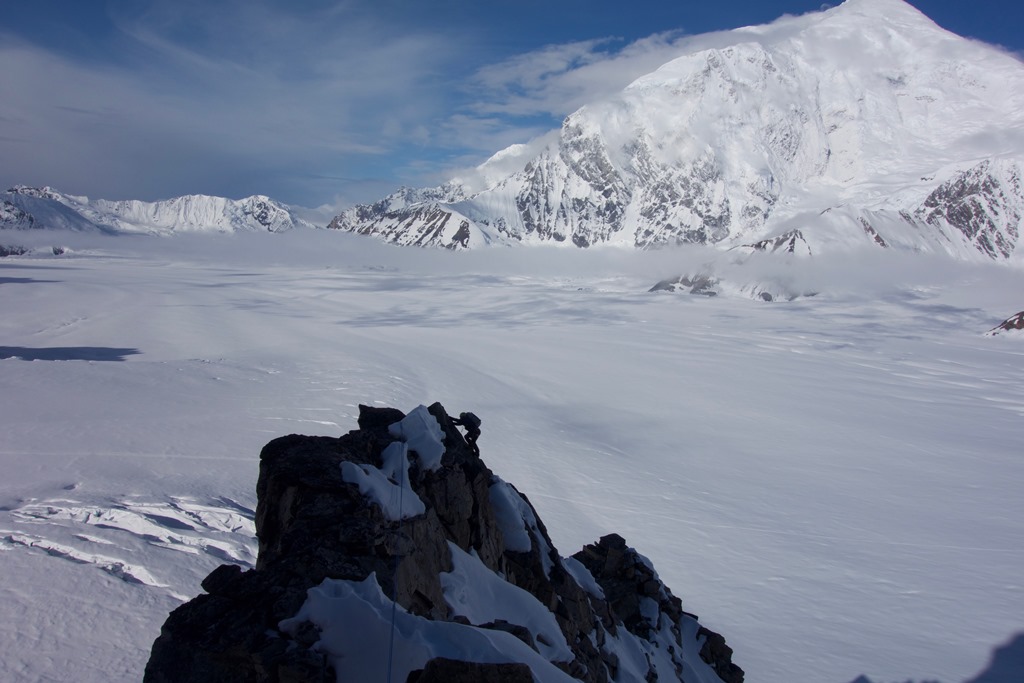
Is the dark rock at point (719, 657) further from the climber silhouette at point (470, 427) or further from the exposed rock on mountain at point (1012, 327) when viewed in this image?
the exposed rock on mountain at point (1012, 327)

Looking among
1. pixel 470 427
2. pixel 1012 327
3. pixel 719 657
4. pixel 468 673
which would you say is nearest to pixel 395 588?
pixel 468 673

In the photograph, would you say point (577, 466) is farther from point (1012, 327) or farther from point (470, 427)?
point (1012, 327)

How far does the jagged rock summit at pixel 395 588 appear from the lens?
4082 millimetres

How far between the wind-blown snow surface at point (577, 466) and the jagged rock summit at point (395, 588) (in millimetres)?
5076

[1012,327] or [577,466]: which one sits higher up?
[1012,327]

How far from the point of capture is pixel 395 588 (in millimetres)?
4867

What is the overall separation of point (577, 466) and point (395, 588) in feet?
67.5

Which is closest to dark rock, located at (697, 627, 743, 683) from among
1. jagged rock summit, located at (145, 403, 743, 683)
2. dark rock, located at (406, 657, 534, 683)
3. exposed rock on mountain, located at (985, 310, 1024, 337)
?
jagged rock summit, located at (145, 403, 743, 683)

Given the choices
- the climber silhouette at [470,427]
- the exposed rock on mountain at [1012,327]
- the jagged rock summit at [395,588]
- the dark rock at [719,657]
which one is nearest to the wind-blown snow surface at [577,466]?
the dark rock at [719,657]

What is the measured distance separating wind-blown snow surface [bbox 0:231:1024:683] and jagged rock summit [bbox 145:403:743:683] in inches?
200

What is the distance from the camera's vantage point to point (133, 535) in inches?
468

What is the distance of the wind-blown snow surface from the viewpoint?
11633 millimetres

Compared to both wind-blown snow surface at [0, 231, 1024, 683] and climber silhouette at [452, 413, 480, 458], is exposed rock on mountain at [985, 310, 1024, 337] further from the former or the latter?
climber silhouette at [452, 413, 480, 458]

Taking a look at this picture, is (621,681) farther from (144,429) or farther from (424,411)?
(144,429)
